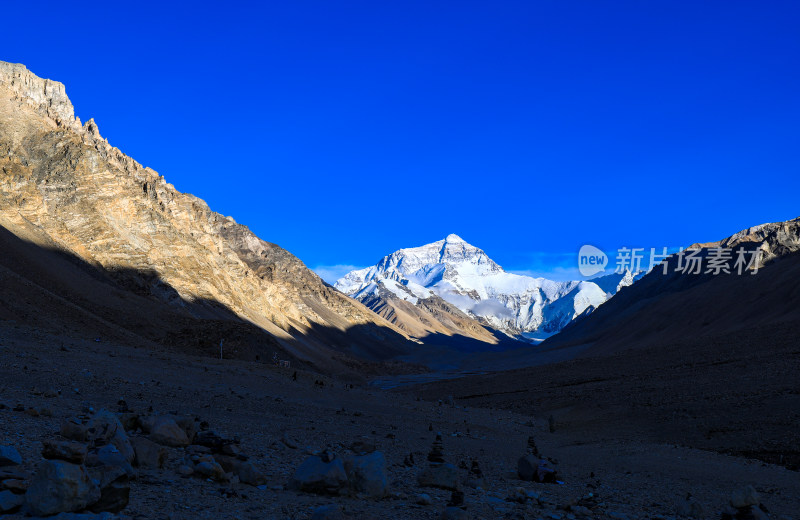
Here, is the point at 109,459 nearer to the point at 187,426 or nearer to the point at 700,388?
the point at 187,426

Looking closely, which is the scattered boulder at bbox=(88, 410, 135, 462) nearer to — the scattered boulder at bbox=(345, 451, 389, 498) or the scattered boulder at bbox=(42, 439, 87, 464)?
the scattered boulder at bbox=(42, 439, 87, 464)

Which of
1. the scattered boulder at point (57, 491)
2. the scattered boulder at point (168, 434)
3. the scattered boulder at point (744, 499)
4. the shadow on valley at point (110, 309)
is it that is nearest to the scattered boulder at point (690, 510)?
the scattered boulder at point (744, 499)

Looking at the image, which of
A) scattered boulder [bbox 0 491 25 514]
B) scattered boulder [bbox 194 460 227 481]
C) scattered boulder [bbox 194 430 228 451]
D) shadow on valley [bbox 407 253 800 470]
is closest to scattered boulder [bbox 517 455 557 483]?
scattered boulder [bbox 194 430 228 451]

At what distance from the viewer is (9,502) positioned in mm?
5277

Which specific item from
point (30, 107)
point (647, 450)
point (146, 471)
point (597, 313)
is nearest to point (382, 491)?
point (146, 471)

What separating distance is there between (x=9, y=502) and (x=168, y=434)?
351 centimetres

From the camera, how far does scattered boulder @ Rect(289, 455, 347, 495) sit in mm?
7488

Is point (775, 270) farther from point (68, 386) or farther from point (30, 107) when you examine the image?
point (30, 107)

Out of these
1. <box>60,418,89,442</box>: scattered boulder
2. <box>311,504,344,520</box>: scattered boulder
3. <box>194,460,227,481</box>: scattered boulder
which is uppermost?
<box>60,418,89,442</box>: scattered boulder

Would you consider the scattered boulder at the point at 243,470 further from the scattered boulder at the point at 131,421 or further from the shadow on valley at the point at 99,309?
the shadow on valley at the point at 99,309

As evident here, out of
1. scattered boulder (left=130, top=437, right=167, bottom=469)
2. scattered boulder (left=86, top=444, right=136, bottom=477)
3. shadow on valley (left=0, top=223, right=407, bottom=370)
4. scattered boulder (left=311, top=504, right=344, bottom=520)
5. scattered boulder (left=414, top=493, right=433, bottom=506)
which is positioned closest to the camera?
scattered boulder (left=311, top=504, right=344, bottom=520)

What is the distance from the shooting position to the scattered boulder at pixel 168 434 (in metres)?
8.70

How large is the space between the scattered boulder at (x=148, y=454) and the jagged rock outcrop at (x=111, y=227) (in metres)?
33.3

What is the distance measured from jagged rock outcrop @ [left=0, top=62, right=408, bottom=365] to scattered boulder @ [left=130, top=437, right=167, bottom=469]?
33.3 m
